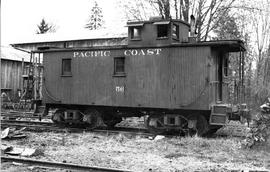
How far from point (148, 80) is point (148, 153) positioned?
453 centimetres

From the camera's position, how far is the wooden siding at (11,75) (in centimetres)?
2989

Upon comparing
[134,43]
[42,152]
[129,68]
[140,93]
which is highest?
[134,43]

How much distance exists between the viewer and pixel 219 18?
2288cm

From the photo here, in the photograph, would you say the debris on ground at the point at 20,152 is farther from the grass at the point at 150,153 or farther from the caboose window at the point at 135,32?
the caboose window at the point at 135,32

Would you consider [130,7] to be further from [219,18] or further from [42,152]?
[42,152]

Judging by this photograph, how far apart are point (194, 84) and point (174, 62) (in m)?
1.12

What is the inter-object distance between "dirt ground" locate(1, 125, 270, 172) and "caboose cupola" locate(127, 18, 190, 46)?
389 centimetres

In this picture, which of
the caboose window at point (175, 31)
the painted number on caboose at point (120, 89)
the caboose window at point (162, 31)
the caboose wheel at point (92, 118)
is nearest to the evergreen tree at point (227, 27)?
the caboose window at point (175, 31)

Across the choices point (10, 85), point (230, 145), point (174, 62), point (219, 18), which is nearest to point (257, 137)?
point (230, 145)

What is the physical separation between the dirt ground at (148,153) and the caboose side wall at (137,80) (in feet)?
6.16

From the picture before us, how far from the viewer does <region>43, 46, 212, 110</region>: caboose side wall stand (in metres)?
12.1

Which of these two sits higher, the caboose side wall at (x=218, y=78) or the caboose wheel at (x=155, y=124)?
the caboose side wall at (x=218, y=78)

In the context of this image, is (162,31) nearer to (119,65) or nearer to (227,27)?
(119,65)

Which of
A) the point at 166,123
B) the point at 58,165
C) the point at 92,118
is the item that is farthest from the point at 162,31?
the point at 58,165
